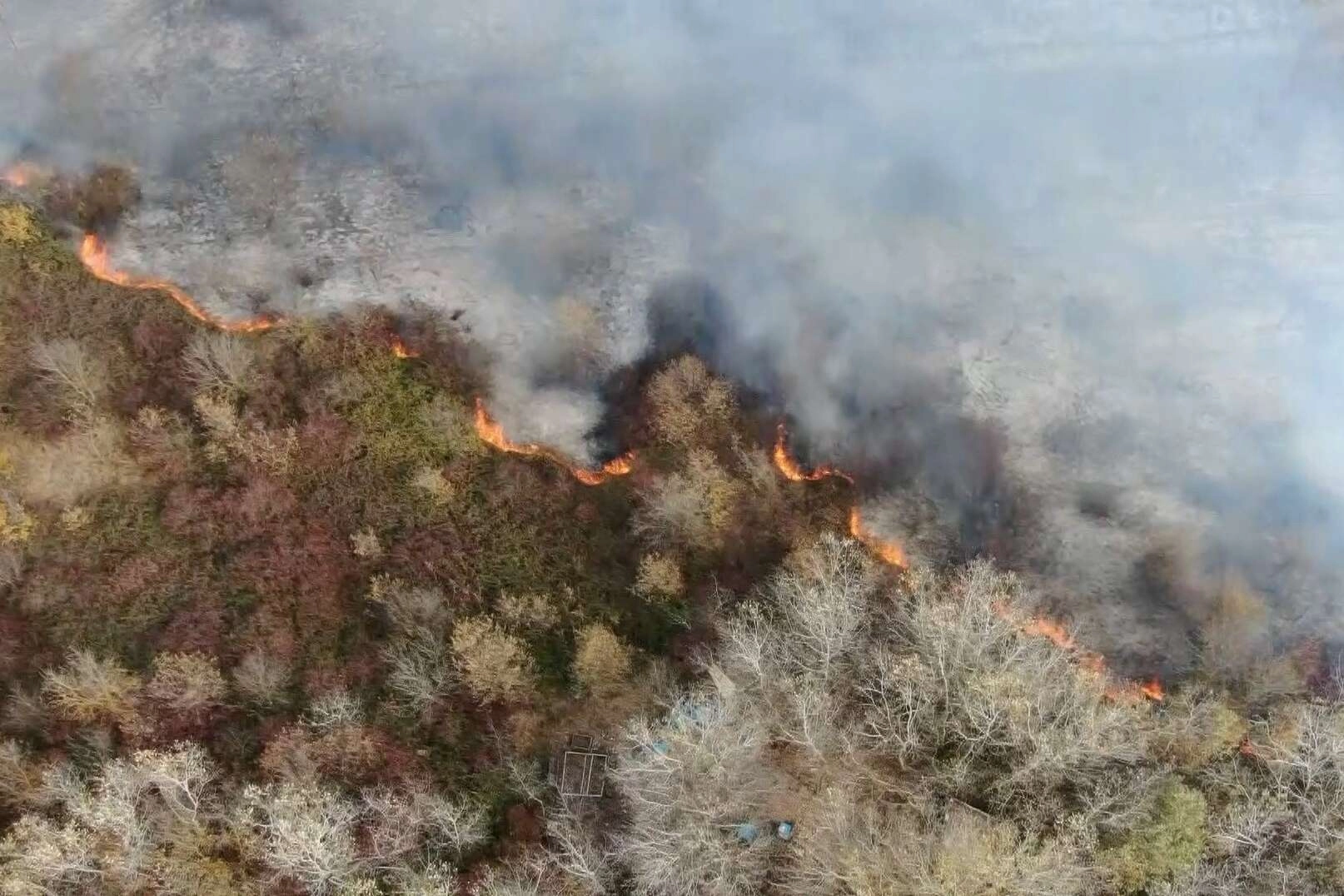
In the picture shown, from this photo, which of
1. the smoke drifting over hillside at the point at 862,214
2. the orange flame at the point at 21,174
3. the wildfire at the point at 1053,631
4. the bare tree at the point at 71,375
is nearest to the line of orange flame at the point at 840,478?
the smoke drifting over hillside at the point at 862,214

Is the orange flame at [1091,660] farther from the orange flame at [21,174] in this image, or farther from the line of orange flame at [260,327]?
the orange flame at [21,174]

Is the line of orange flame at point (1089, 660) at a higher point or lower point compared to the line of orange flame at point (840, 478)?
lower

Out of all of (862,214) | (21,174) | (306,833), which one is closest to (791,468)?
(862,214)

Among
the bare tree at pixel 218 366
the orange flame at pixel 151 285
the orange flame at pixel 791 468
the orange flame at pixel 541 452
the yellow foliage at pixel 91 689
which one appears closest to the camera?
the yellow foliage at pixel 91 689

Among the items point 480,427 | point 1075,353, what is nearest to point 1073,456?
point 1075,353

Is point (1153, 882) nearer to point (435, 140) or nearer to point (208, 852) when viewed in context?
point (208, 852)

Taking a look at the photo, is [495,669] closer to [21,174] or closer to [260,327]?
[260,327]
